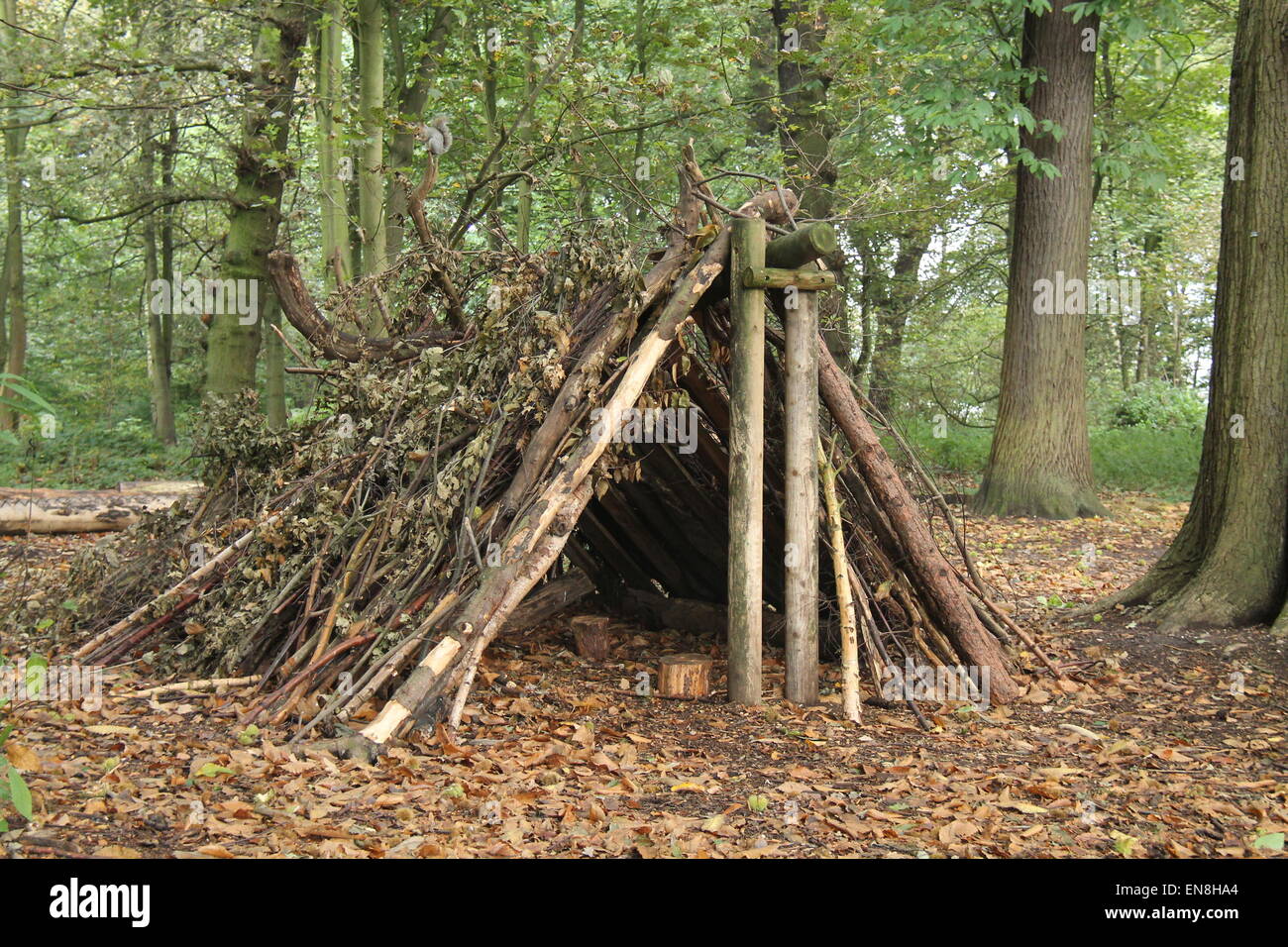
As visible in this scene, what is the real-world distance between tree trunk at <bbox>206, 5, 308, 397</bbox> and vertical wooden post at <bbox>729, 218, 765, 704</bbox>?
251 inches

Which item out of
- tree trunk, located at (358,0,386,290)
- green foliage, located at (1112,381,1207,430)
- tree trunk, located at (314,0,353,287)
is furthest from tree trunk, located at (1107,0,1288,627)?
green foliage, located at (1112,381,1207,430)

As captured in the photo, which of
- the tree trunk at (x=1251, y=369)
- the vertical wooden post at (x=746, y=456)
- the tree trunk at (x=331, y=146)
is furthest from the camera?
the tree trunk at (x=331, y=146)

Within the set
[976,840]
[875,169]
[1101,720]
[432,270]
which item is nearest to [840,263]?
[875,169]

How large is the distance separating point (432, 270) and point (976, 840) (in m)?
4.06

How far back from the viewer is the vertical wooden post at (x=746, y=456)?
15.6 feet

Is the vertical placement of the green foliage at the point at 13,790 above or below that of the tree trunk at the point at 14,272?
below

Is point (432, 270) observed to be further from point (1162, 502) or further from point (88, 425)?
point (88, 425)

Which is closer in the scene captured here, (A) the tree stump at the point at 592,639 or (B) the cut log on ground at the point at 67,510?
(A) the tree stump at the point at 592,639

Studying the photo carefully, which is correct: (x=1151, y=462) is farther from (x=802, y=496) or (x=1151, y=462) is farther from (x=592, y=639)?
(x=802, y=496)

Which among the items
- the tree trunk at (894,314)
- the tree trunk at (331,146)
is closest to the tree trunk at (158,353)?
the tree trunk at (331,146)

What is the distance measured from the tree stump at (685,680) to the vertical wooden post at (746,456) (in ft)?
0.89

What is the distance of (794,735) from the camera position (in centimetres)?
447

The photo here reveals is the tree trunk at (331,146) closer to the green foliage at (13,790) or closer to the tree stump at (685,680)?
the tree stump at (685,680)

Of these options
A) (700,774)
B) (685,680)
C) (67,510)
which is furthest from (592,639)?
(67,510)
